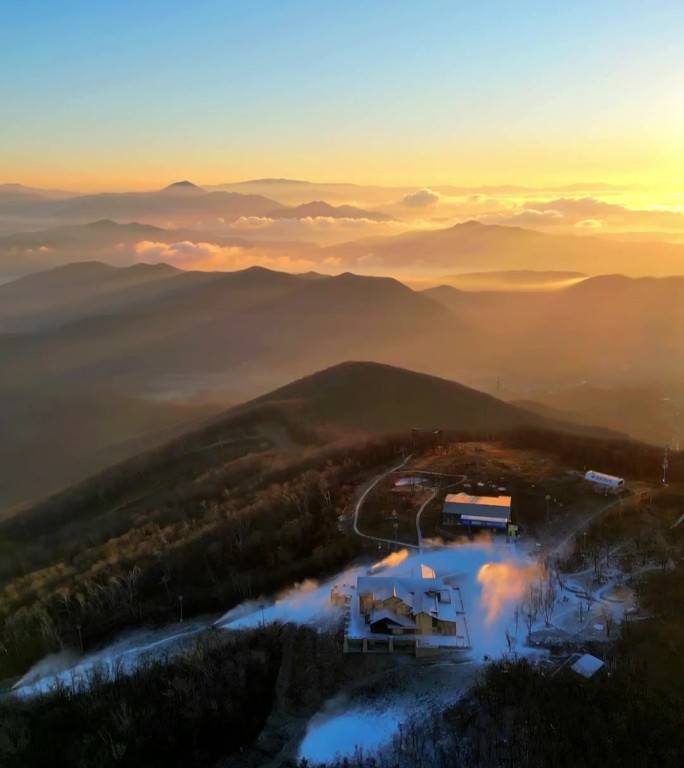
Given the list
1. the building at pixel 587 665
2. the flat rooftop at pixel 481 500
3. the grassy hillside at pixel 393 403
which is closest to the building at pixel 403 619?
the building at pixel 587 665

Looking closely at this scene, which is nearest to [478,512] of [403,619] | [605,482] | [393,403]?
[605,482]

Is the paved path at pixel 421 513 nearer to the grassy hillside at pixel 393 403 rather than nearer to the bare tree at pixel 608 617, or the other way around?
the bare tree at pixel 608 617

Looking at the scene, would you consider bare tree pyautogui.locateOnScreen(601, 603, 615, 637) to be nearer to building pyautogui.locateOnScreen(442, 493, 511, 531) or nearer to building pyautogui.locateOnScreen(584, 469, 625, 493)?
building pyautogui.locateOnScreen(442, 493, 511, 531)

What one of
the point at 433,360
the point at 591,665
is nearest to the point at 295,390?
the point at 591,665

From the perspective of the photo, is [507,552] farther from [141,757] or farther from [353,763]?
[141,757]

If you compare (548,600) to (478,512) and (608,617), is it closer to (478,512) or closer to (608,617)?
(608,617)
